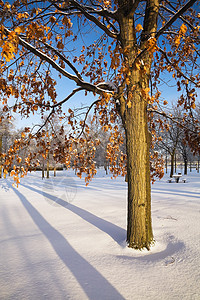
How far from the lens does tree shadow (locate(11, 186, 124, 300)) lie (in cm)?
195

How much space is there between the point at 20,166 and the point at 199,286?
3.40 meters

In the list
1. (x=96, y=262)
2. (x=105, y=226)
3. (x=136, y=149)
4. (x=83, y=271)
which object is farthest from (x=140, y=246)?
(x=136, y=149)

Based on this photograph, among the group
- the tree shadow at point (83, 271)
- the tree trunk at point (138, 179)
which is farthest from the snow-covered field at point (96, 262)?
the tree trunk at point (138, 179)

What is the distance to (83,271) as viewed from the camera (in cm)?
235

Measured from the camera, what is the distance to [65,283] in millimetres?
2123

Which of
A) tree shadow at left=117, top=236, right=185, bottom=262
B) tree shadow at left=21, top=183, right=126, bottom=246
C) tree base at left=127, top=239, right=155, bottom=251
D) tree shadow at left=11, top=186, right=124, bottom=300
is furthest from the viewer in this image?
tree shadow at left=21, top=183, right=126, bottom=246

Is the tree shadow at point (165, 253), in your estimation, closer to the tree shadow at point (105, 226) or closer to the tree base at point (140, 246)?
the tree base at point (140, 246)

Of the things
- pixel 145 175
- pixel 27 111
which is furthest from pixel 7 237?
pixel 145 175

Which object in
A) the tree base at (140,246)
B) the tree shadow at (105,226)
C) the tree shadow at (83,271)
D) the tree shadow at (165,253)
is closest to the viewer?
the tree shadow at (83,271)

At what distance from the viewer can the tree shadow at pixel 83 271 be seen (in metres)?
1.95

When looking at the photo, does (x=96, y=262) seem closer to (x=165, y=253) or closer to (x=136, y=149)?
(x=165, y=253)

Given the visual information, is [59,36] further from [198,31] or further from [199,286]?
[199,286]

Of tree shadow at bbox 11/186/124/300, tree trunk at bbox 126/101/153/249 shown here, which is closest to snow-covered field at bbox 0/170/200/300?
tree shadow at bbox 11/186/124/300

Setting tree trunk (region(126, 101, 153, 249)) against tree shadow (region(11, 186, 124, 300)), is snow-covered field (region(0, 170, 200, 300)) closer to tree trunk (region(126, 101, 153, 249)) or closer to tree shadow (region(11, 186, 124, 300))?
tree shadow (region(11, 186, 124, 300))
